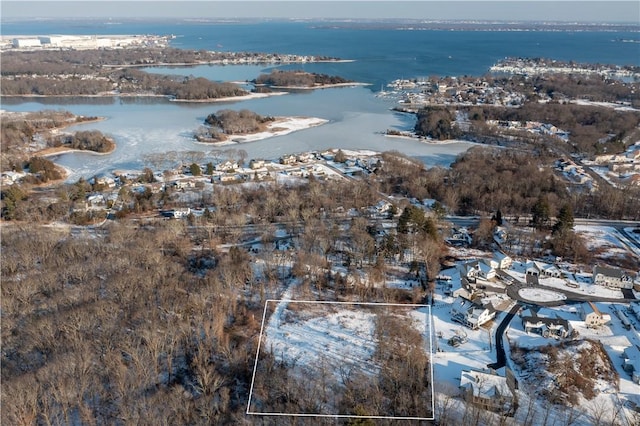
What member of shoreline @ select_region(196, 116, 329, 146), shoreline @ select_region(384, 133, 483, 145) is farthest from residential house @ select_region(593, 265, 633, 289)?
shoreline @ select_region(196, 116, 329, 146)

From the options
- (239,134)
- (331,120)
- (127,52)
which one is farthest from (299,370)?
(127,52)

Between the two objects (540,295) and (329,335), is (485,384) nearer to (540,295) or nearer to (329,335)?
(329,335)

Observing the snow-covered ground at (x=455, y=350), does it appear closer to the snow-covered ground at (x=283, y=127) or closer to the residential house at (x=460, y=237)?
the residential house at (x=460, y=237)

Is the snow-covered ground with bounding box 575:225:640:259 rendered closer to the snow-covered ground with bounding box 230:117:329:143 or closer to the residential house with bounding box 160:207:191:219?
the residential house with bounding box 160:207:191:219

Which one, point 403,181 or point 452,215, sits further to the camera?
point 403,181

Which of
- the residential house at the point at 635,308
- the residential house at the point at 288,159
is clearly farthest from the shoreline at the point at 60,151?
the residential house at the point at 635,308

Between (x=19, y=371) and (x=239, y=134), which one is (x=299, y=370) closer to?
(x=19, y=371)

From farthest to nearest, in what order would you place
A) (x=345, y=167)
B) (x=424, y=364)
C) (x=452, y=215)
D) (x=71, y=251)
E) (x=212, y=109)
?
1. (x=212, y=109)
2. (x=345, y=167)
3. (x=452, y=215)
4. (x=71, y=251)
5. (x=424, y=364)
